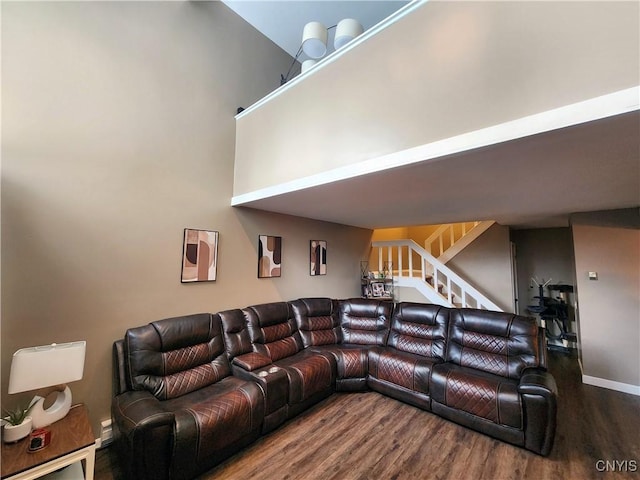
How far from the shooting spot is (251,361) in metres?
2.79

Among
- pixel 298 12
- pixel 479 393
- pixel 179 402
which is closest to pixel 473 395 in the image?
pixel 479 393

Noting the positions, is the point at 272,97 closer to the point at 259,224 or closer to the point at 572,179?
the point at 259,224

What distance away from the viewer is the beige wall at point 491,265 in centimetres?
503

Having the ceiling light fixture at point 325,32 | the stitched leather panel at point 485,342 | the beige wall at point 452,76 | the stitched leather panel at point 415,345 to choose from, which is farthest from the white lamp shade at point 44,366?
the stitched leather panel at point 485,342

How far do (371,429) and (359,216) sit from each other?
109 inches

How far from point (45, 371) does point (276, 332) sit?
2.09 metres

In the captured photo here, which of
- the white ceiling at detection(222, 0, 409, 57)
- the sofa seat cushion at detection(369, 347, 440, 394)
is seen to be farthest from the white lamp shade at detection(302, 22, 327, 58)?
the sofa seat cushion at detection(369, 347, 440, 394)

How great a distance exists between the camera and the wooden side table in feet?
4.75

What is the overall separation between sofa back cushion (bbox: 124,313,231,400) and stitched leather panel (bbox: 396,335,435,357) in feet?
7.13

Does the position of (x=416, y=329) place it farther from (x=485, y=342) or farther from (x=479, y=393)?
(x=479, y=393)

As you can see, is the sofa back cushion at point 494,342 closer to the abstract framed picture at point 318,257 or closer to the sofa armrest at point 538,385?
the sofa armrest at point 538,385

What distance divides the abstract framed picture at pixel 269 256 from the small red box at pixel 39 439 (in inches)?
92.1

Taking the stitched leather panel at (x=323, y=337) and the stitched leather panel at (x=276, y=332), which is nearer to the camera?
the stitched leather panel at (x=276, y=332)

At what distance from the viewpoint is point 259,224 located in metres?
3.75
